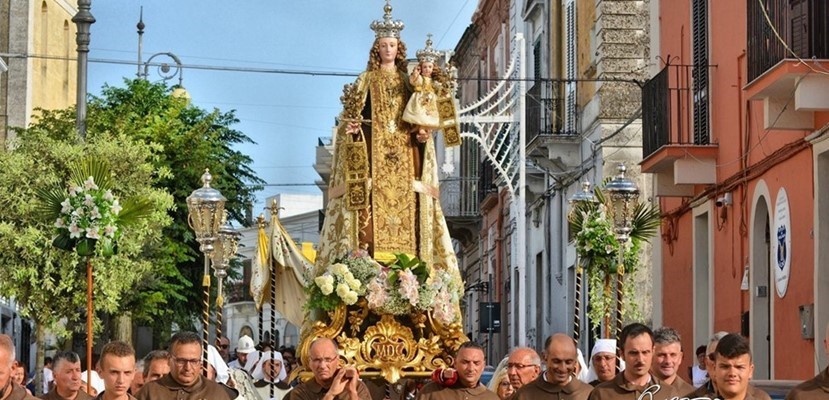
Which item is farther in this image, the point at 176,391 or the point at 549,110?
the point at 549,110

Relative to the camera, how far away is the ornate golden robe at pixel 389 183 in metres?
17.0

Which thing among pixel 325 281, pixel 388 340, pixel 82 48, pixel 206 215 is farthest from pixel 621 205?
pixel 82 48

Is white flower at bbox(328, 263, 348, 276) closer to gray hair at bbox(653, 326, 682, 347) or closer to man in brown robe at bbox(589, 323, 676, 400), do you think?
gray hair at bbox(653, 326, 682, 347)

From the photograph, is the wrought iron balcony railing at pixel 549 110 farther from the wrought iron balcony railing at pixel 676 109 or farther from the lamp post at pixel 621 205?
the lamp post at pixel 621 205

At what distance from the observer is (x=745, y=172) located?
22.5m

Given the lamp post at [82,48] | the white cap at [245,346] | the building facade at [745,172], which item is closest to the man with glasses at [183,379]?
the building facade at [745,172]

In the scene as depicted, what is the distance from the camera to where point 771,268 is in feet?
71.1

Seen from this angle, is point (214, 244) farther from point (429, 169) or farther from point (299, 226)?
point (299, 226)

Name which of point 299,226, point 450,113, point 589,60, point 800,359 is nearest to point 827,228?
point 800,359

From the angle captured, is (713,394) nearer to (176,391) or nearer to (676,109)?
(176,391)

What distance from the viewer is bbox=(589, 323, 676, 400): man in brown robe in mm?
11258

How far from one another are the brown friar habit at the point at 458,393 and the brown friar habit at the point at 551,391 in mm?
704

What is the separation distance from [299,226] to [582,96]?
2061 inches

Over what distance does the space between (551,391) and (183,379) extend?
2214 millimetres
